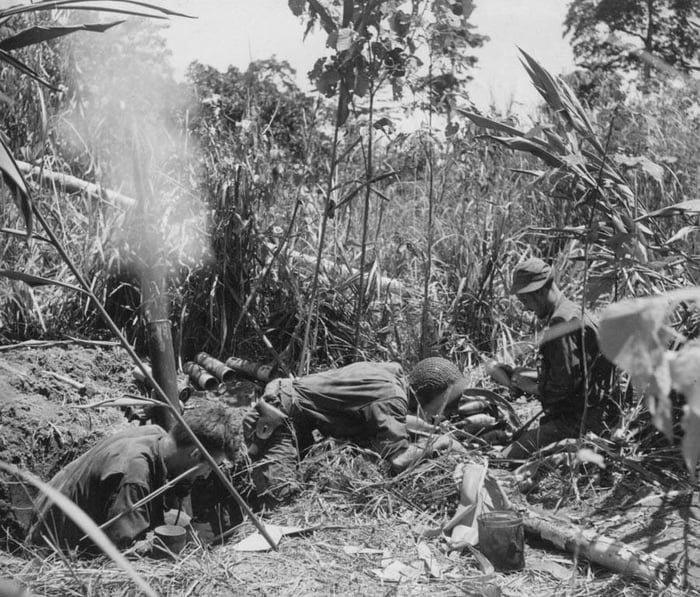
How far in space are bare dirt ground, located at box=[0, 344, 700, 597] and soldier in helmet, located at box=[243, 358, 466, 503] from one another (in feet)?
0.47

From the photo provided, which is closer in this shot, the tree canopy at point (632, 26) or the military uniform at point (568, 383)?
the military uniform at point (568, 383)

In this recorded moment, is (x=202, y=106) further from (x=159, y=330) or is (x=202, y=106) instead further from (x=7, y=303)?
(x=159, y=330)

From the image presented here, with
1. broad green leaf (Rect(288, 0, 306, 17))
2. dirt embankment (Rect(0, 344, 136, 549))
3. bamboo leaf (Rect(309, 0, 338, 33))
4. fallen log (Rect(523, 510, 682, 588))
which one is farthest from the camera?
bamboo leaf (Rect(309, 0, 338, 33))

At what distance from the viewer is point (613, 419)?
15.5ft

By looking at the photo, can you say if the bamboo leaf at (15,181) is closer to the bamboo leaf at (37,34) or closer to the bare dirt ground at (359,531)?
the bamboo leaf at (37,34)

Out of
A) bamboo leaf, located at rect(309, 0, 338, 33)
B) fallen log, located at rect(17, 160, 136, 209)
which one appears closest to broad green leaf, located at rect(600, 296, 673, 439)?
bamboo leaf, located at rect(309, 0, 338, 33)

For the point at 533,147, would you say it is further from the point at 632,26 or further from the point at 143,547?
the point at 632,26

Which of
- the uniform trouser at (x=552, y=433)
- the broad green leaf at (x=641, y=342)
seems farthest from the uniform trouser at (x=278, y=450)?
the broad green leaf at (x=641, y=342)

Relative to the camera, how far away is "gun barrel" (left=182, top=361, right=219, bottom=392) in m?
5.85

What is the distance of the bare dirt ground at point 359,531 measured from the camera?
3186mm

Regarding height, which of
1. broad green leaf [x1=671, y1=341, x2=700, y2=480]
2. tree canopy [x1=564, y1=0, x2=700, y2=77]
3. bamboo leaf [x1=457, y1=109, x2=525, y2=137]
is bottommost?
broad green leaf [x1=671, y1=341, x2=700, y2=480]

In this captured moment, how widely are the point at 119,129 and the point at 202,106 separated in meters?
0.81

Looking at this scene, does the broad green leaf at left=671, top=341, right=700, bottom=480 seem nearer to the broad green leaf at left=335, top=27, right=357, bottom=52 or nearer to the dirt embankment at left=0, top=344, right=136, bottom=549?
the dirt embankment at left=0, top=344, right=136, bottom=549

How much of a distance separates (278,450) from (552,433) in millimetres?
1637
